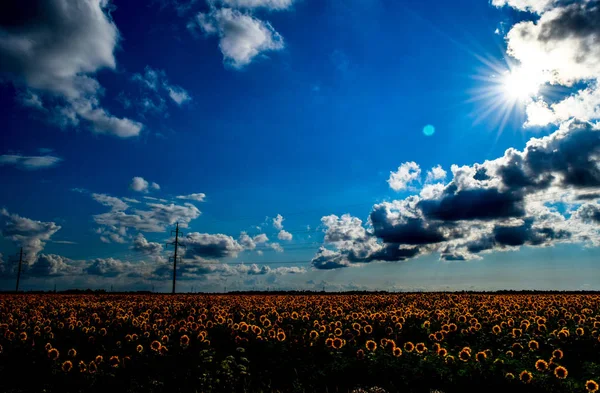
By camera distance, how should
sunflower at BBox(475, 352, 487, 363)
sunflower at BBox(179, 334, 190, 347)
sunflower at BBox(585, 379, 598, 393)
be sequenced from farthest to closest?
sunflower at BBox(179, 334, 190, 347) < sunflower at BBox(475, 352, 487, 363) < sunflower at BBox(585, 379, 598, 393)

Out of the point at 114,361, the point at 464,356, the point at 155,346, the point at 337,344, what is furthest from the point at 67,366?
the point at 464,356

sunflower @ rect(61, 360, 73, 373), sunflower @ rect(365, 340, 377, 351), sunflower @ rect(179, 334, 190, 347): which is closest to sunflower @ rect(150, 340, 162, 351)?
sunflower @ rect(179, 334, 190, 347)

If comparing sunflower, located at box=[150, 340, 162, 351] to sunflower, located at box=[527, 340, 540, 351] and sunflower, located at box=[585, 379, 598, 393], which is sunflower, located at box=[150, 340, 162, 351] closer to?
sunflower, located at box=[585, 379, 598, 393]

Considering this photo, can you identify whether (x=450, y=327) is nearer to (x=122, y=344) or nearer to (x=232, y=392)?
(x=232, y=392)

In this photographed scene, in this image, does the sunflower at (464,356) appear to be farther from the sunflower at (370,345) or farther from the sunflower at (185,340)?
the sunflower at (185,340)

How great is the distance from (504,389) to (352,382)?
10.8 feet

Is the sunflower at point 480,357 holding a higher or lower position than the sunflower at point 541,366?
higher

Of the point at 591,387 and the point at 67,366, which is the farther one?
the point at 67,366

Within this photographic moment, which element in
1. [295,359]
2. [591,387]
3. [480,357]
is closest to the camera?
[591,387]

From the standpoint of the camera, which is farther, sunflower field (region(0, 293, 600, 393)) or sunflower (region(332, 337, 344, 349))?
sunflower (region(332, 337, 344, 349))

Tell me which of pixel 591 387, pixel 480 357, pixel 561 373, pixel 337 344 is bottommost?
pixel 591 387

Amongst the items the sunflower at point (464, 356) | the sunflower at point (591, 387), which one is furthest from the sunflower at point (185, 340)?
the sunflower at point (591, 387)

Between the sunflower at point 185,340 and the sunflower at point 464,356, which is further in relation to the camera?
the sunflower at point 185,340

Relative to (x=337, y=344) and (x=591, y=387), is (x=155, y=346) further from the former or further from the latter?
(x=591, y=387)
